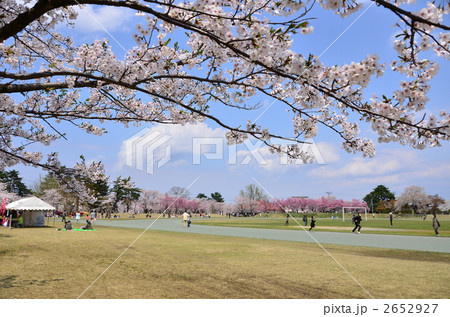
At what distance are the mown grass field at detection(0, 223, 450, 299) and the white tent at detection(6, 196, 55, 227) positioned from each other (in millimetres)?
16258

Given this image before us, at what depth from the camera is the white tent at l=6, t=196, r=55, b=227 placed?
2700cm

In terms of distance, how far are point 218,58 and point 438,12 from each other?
289 cm

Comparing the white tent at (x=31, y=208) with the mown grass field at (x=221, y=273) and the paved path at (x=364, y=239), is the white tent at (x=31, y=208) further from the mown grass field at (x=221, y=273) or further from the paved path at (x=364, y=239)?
the paved path at (x=364, y=239)

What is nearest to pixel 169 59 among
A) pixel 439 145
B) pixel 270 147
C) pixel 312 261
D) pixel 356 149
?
pixel 270 147

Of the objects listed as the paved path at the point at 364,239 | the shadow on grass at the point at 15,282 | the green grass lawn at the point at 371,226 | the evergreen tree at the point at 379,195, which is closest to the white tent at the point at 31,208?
the paved path at the point at 364,239

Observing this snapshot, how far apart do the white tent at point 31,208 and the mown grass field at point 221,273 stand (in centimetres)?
1626

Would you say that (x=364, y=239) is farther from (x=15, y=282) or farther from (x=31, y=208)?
(x=31, y=208)

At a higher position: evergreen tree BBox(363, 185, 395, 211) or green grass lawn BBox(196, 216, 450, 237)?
evergreen tree BBox(363, 185, 395, 211)

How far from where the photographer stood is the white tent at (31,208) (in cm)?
2700

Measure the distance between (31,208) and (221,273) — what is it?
2509 cm
